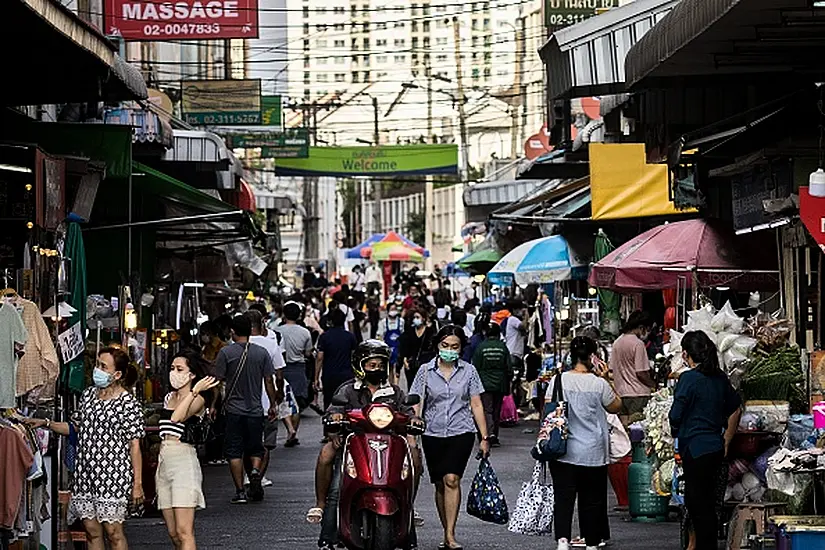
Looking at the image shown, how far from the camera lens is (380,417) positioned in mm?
12422

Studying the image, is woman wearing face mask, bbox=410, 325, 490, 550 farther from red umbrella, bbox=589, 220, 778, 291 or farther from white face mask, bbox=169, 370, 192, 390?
red umbrella, bbox=589, 220, 778, 291

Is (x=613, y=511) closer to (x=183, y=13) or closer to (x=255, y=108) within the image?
(x=183, y=13)

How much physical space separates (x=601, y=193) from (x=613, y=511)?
193 inches

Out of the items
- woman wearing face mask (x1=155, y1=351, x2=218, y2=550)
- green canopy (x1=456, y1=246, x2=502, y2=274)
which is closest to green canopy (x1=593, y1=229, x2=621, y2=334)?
green canopy (x1=456, y1=246, x2=502, y2=274)

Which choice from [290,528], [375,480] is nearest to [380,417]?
[375,480]

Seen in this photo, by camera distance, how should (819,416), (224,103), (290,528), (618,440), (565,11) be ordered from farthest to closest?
(224,103) → (565,11) → (618,440) → (290,528) → (819,416)

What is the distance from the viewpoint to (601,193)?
19.8 meters

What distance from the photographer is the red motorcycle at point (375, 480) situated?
12.2 m

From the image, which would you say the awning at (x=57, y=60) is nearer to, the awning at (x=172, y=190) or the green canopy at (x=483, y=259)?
the awning at (x=172, y=190)

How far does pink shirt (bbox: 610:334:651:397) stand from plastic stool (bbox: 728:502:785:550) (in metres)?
5.60

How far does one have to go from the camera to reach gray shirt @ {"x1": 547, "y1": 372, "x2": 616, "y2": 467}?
510 inches

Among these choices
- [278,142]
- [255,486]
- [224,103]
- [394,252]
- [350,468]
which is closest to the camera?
[350,468]

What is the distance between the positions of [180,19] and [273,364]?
4.38 meters

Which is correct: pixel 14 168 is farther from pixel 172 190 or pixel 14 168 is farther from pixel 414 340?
pixel 414 340
